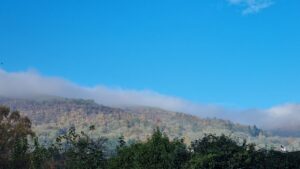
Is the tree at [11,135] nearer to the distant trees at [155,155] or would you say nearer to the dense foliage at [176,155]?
the dense foliage at [176,155]

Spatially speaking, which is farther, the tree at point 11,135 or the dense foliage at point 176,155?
the tree at point 11,135

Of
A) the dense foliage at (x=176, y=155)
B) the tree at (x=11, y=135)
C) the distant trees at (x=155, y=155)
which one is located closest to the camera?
the dense foliage at (x=176, y=155)

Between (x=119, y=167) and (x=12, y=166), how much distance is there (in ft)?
108

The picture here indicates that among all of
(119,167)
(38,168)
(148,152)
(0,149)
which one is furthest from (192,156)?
(0,149)

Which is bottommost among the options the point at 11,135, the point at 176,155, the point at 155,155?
the point at 11,135

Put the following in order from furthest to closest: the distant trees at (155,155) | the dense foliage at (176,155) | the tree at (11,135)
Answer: the tree at (11,135)
the distant trees at (155,155)
the dense foliage at (176,155)

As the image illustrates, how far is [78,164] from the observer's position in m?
60.9

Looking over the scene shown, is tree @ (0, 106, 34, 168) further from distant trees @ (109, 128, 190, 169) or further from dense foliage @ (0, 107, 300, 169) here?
distant trees @ (109, 128, 190, 169)

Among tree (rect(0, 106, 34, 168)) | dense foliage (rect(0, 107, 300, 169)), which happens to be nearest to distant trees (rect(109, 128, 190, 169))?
dense foliage (rect(0, 107, 300, 169))

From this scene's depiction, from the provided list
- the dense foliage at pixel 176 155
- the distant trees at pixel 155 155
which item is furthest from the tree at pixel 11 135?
the distant trees at pixel 155 155

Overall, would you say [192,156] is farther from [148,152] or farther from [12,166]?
[12,166]

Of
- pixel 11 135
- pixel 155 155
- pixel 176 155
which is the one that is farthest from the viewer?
pixel 11 135

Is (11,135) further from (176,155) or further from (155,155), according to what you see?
(176,155)

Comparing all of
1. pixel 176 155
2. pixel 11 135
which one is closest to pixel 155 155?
pixel 176 155
